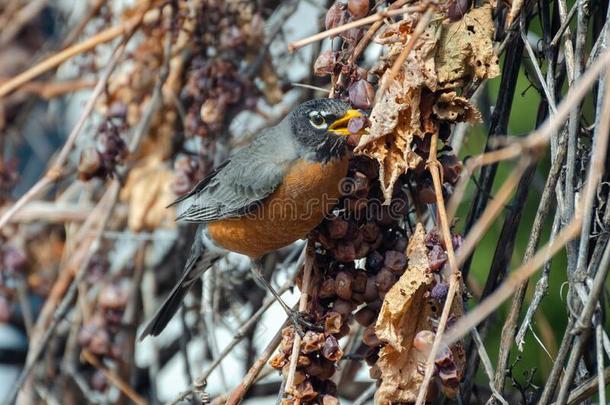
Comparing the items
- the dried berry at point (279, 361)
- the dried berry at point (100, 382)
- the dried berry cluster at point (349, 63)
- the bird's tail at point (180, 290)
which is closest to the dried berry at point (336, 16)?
the dried berry cluster at point (349, 63)

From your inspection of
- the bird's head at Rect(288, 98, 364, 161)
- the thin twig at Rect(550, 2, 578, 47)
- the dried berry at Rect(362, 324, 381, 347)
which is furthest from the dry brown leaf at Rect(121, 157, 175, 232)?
the thin twig at Rect(550, 2, 578, 47)

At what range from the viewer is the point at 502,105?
74.0 inches

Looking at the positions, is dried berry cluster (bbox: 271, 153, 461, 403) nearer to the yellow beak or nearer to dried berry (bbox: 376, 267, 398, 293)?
dried berry (bbox: 376, 267, 398, 293)

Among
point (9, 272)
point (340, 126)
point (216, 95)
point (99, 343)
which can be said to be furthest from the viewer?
point (9, 272)

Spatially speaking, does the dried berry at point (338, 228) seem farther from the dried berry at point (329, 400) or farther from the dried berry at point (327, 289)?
the dried berry at point (329, 400)

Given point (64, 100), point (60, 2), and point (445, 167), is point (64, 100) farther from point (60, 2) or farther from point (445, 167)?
point (445, 167)

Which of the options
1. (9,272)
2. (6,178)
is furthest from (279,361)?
(6,178)

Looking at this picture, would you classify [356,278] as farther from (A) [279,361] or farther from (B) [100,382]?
(B) [100,382]

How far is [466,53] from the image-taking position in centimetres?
168

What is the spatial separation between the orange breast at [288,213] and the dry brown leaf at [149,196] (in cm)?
43

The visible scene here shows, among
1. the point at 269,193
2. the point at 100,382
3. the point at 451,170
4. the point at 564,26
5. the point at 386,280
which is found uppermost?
the point at 564,26

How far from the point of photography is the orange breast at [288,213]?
2221 millimetres

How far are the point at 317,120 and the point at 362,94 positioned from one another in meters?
0.62

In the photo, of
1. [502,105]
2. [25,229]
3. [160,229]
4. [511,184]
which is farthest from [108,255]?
[511,184]
